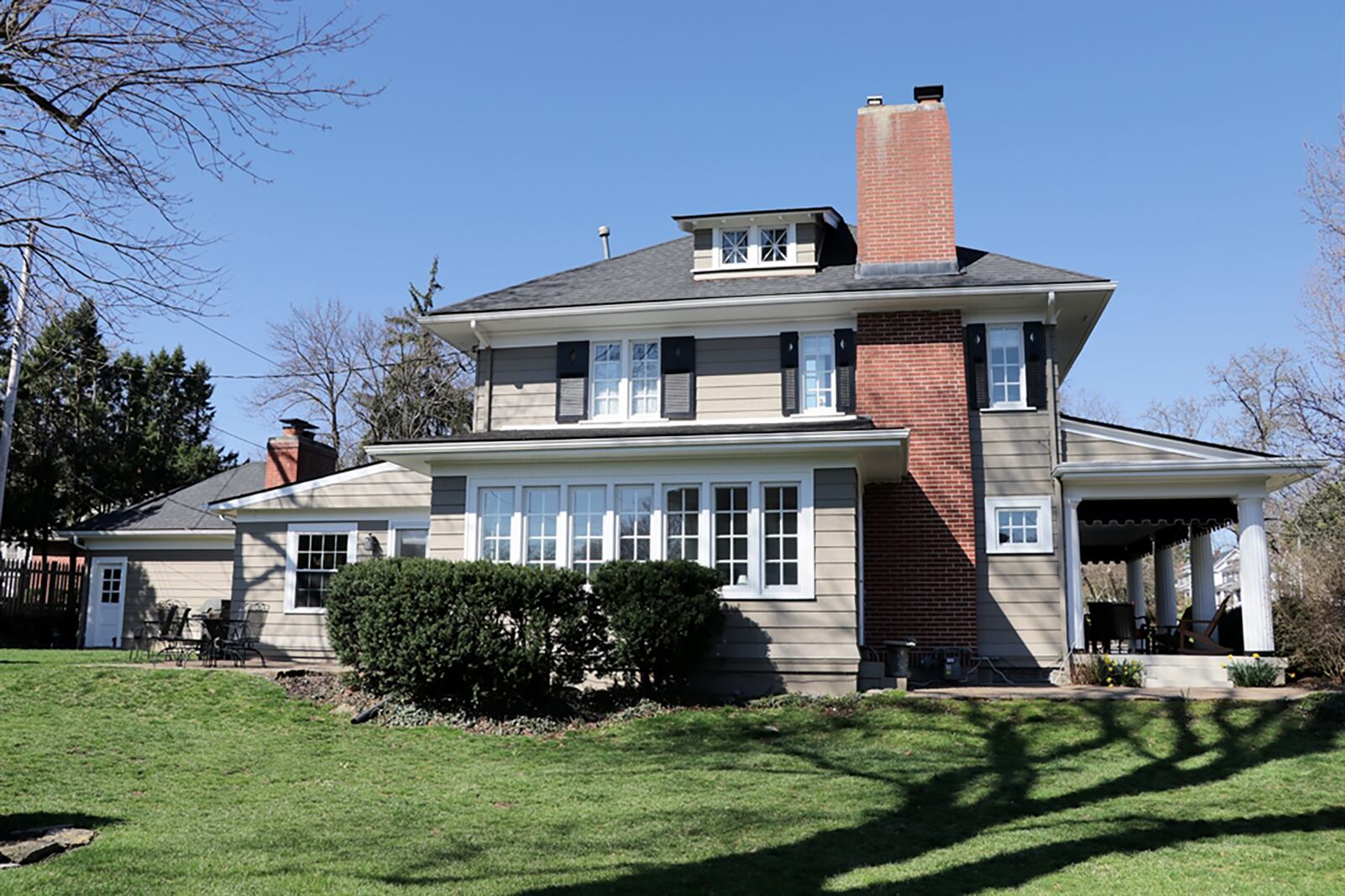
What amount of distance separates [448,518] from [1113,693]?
29.4 ft

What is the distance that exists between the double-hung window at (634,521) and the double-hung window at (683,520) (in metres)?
0.24

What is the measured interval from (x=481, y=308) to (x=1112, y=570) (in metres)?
33.9

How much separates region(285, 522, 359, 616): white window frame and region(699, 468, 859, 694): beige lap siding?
26.0 feet

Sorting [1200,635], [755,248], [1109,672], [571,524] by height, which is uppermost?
[755,248]

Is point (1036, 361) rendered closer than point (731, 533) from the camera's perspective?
No

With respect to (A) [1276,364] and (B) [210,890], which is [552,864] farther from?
(A) [1276,364]

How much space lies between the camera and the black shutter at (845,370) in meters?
15.9

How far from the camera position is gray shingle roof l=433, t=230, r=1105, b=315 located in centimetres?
1589

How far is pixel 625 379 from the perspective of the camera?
16734 millimetres

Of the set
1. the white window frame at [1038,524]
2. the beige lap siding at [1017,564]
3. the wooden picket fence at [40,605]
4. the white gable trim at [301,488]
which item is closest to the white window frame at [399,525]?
the white gable trim at [301,488]

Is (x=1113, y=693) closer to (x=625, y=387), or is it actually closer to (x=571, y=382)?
(x=625, y=387)

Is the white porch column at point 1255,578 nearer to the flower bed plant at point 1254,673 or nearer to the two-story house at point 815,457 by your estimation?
the two-story house at point 815,457

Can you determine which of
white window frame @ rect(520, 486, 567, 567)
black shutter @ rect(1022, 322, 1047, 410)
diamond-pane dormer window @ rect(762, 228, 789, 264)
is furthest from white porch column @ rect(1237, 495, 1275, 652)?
white window frame @ rect(520, 486, 567, 567)

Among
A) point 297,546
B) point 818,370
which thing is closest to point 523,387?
point 818,370
